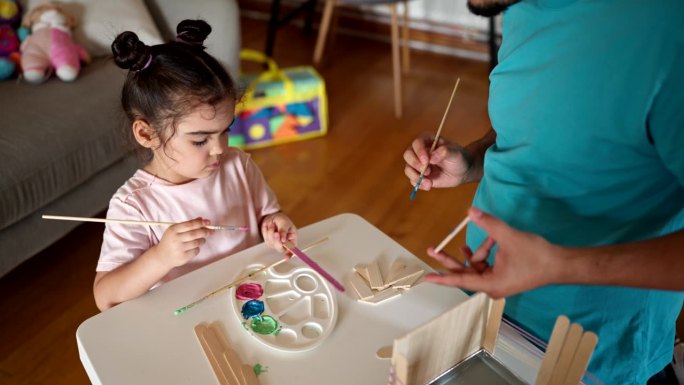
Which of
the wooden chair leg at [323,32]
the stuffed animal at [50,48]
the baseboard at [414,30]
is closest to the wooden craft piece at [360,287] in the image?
the stuffed animal at [50,48]

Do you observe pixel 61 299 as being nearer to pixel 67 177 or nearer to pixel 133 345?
pixel 67 177

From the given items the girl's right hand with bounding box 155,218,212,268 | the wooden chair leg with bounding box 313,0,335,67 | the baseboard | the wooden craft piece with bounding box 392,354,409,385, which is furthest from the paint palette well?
the baseboard

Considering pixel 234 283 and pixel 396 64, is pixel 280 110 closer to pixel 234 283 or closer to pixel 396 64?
pixel 396 64

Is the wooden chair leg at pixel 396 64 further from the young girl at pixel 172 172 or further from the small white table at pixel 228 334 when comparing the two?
the small white table at pixel 228 334

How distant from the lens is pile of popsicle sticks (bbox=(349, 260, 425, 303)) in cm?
95

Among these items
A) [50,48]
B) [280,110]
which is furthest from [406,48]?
[50,48]

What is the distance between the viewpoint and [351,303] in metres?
0.95

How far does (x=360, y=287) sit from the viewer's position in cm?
97

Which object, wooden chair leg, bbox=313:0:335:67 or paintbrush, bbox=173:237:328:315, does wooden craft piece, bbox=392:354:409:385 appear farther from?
wooden chair leg, bbox=313:0:335:67

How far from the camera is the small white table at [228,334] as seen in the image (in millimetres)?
823

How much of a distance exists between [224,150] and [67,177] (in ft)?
2.90

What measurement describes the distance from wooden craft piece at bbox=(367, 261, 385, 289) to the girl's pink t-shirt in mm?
319

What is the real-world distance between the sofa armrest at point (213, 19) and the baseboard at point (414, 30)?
1682 mm

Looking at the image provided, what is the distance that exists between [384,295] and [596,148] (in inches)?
15.4
